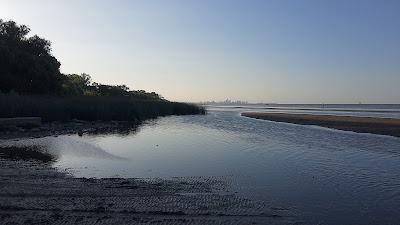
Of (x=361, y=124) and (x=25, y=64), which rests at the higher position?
(x=25, y=64)

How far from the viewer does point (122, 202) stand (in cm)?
923

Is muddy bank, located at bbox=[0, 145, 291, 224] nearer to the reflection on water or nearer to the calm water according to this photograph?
the calm water

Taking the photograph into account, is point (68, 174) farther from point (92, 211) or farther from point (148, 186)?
point (92, 211)

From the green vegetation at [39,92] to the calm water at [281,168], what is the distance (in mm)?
9918

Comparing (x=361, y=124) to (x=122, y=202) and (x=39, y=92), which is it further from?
(x=122, y=202)

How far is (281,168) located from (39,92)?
39.9 metres

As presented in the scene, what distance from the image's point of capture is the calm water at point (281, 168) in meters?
9.68

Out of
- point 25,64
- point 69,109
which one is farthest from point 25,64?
point 69,109

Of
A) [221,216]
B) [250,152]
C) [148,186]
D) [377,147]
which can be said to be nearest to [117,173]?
[148,186]

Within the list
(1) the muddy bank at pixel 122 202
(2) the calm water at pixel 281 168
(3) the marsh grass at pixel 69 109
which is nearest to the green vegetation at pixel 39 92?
(3) the marsh grass at pixel 69 109

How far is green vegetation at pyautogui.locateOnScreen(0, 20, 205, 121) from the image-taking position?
32.6 metres

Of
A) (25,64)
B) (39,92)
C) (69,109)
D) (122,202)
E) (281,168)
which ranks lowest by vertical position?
(281,168)

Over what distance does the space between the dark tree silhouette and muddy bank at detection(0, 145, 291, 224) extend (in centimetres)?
3254

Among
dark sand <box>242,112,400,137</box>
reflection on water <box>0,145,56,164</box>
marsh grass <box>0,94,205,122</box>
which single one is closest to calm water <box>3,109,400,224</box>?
reflection on water <box>0,145,56,164</box>
